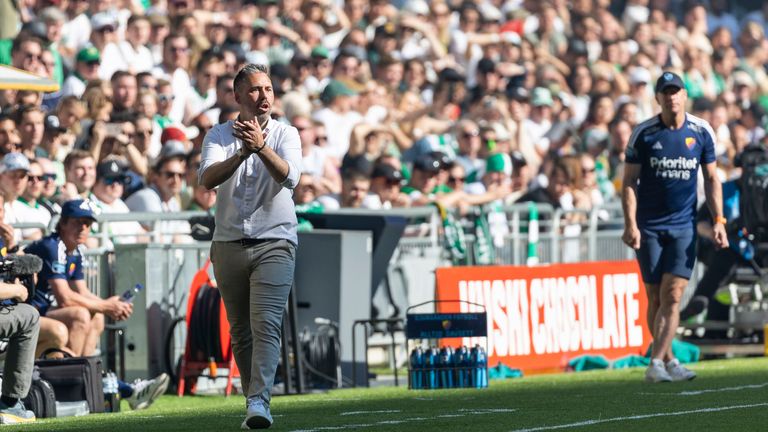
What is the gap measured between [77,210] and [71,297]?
66cm

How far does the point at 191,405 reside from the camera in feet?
46.3

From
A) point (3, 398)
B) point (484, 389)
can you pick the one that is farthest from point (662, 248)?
point (3, 398)

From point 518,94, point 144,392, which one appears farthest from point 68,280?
point 518,94

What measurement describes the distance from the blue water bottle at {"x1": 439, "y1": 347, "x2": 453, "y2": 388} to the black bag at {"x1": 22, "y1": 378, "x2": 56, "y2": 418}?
11.3 feet

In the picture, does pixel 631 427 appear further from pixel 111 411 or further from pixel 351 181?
pixel 351 181

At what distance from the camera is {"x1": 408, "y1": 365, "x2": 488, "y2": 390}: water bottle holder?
1457 centimetres

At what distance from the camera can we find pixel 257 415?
32.4ft

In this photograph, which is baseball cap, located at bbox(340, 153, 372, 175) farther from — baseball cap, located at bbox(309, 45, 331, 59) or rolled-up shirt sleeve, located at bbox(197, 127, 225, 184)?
rolled-up shirt sleeve, located at bbox(197, 127, 225, 184)

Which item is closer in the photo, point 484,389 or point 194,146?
point 484,389

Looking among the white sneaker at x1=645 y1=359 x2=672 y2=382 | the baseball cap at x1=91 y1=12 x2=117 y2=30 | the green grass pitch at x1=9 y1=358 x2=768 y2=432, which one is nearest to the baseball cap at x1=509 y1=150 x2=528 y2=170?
the baseball cap at x1=91 y1=12 x2=117 y2=30

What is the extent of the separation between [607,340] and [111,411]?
621 centimetres

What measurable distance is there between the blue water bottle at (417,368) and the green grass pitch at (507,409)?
14cm

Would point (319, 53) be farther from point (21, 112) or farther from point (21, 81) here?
point (21, 81)

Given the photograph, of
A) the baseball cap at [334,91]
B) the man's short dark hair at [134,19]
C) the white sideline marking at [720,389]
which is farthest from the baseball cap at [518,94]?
the white sideline marking at [720,389]
